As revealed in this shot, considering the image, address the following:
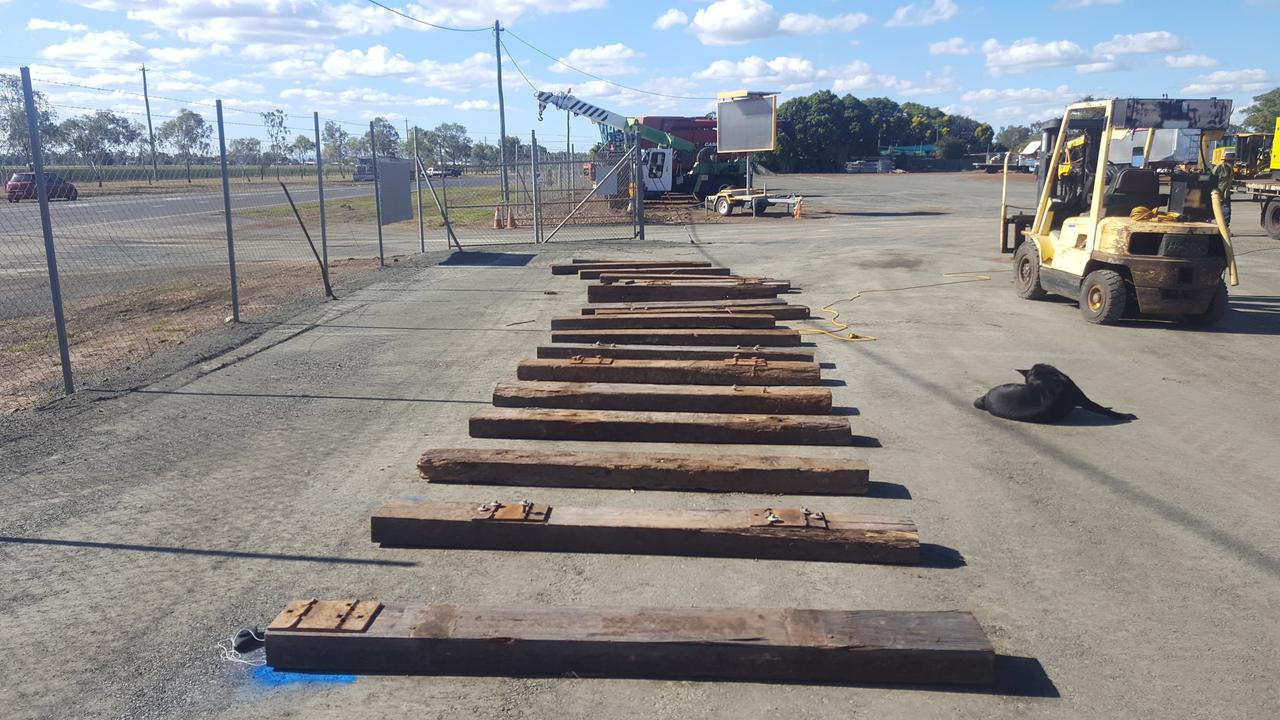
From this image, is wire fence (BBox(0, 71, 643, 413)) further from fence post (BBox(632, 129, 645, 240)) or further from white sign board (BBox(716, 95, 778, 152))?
white sign board (BBox(716, 95, 778, 152))

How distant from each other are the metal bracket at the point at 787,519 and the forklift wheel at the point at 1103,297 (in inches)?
324

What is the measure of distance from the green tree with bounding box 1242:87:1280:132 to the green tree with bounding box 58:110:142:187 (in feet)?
234

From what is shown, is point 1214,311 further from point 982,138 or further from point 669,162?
point 982,138

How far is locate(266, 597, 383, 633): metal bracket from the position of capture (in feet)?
12.5

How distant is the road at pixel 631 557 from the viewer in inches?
144

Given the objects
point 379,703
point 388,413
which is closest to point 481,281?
point 388,413

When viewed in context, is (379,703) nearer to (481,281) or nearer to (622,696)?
(622,696)

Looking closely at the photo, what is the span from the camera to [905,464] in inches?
254

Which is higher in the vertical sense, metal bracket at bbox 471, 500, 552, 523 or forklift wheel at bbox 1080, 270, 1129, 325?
forklift wheel at bbox 1080, 270, 1129, 325

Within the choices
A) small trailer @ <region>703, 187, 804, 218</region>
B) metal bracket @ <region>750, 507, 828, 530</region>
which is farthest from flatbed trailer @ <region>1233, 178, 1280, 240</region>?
metal bracket @ <region>750, 507, 828, 530</region>

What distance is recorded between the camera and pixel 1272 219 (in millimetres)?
22609

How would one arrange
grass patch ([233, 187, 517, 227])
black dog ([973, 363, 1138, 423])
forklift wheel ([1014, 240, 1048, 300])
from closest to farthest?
black dog ([973, 363, 1138, 423])
forklift wheel ([1014, 240, 1048, 300])
grass patch ([233, 187, 517, 227])

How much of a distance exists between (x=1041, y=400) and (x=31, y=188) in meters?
10.7

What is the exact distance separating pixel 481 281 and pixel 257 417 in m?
8.64
